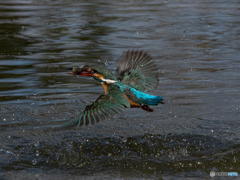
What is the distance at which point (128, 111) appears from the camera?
630cm

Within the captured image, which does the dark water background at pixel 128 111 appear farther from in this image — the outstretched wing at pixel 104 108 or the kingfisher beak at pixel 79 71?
the kingfisher beak at pixel 79 71

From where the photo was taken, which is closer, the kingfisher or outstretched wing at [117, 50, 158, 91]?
the kingfisher

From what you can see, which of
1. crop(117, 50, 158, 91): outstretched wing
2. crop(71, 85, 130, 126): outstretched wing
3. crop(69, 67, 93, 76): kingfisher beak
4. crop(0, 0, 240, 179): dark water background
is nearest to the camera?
crop(71, 85, 130, 126): outstretched wing

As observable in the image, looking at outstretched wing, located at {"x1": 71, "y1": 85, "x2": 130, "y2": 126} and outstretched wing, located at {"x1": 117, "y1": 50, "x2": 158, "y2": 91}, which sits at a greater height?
outstretched wing, located at {"x1": 117, "y1": 50, "x2": 158, "y2": 91}

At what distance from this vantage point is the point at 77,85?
7.30 meters

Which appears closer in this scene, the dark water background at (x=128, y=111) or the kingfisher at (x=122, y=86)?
the kingfisher at (x=122, y=86)

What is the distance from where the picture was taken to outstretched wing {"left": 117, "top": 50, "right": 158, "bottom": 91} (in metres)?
5.11

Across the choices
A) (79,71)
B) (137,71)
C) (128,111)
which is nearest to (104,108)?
(79,71)

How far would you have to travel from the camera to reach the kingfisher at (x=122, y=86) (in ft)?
14.4

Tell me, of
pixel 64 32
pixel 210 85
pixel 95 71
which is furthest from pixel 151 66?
pixel 64 32

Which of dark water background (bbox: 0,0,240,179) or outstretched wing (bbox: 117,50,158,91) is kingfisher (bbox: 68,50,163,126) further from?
dark water background (bbox: 0,0,240,179)

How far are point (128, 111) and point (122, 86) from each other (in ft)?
5.15

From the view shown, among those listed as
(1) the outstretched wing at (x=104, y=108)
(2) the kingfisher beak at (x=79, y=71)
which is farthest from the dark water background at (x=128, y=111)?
(2) the kingfisher beak at (x=79, y=71)

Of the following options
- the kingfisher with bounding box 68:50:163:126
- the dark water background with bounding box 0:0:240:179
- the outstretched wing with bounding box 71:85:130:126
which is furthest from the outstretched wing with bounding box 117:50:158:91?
the dark water background with bounding box 0:0:240:179
